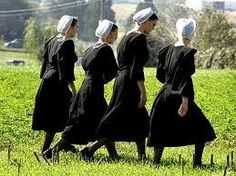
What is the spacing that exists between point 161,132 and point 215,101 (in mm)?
7187

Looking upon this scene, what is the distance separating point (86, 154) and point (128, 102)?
0.82 m

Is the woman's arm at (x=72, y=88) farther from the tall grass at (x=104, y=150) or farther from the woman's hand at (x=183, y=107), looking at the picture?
the woman's hand at (x=183, y=107)

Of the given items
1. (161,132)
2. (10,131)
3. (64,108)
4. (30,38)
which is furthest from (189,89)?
(30,38)

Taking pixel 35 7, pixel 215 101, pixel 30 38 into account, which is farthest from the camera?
pixel 35 7

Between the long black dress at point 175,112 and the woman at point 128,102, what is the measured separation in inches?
11.8

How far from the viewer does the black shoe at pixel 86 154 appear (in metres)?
9.59

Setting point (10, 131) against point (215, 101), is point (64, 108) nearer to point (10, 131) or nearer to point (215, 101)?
point (10, 131)

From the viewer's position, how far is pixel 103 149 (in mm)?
11062

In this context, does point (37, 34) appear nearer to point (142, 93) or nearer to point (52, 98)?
point (52, 98)

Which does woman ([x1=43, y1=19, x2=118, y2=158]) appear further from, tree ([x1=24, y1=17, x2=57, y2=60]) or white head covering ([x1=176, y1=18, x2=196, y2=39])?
tree ([x1=24, y1=17, x2=57, y2=60])

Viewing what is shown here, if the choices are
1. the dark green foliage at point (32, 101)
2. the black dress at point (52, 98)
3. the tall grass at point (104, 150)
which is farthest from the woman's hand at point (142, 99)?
the dark green foliage at point (32, 101)

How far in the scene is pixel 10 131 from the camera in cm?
1247

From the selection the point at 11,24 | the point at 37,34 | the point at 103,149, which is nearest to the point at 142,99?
the point at 103,149

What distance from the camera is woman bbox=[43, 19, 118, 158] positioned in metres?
9.55
